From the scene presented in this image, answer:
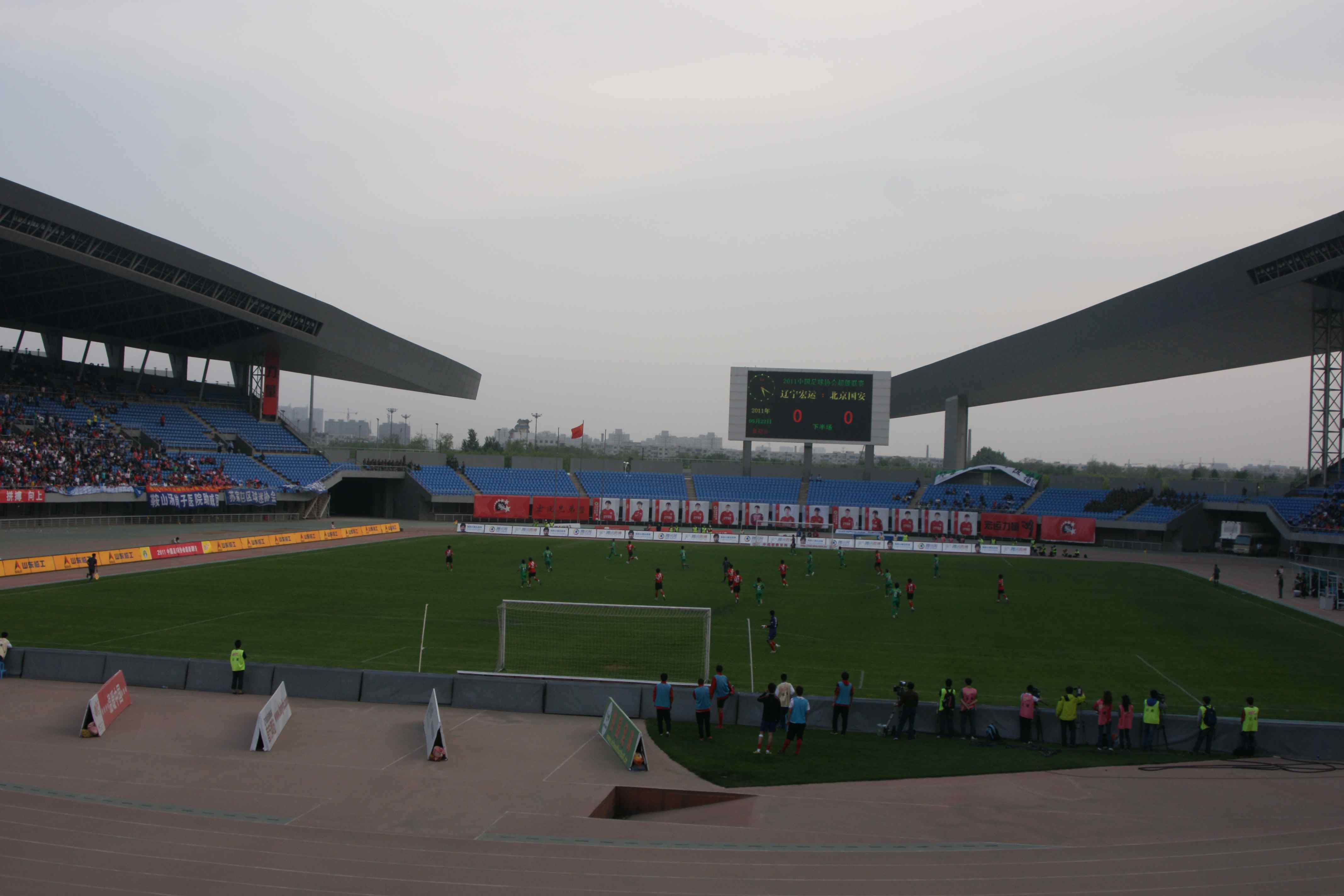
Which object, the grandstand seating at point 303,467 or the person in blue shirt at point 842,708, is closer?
the person in blue shirt at point 842,708

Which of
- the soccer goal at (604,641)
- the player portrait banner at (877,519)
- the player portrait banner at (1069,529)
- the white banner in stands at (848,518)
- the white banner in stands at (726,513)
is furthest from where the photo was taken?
the white banner in stands at (726,513)

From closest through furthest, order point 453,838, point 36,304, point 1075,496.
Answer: point 453,838 → point 36,304 → point 1075,496

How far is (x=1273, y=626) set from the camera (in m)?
30.7

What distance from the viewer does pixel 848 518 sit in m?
72.1

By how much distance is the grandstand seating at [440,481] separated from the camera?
234 ft

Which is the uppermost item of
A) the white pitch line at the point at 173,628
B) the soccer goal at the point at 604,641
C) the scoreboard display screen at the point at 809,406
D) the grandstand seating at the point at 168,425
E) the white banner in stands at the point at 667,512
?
the scoreboard display screen at the point at 809,406

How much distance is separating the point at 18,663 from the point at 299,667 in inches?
245

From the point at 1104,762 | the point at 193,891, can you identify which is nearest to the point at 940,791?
the point at 1104,762

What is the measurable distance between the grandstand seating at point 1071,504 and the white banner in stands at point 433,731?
2422 inches

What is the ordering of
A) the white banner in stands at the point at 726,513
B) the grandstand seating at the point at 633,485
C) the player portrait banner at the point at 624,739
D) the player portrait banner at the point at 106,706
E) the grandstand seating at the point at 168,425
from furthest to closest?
the grandstand seating at the point at 633,485
the white banner in stands at the point at 726,513
the grandstand seating at the point at 168,425
the player portrait banner at the point at 106,706
the player portrait banner at the point at 624,739

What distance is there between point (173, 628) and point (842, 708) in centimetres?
1934

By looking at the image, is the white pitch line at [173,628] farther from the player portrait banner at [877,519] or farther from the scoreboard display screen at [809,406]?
the player portrait banner at [877,519]

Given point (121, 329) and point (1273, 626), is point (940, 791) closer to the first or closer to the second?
point (1273, 626)

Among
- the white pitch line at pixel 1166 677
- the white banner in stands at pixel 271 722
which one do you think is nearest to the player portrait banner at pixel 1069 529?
the white pitch line at pixel 1166 677
